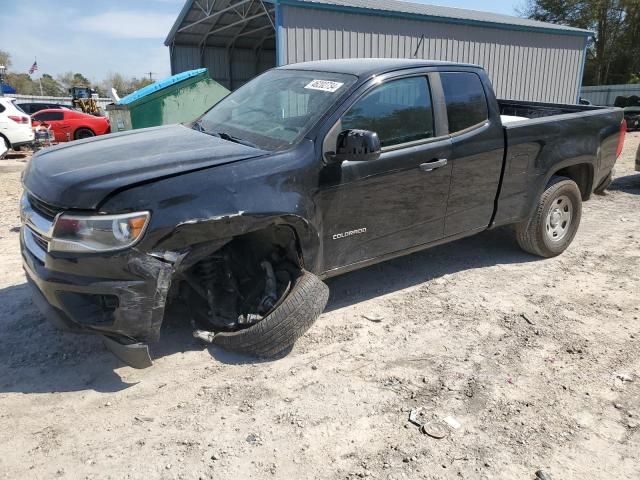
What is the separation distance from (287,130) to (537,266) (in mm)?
2998

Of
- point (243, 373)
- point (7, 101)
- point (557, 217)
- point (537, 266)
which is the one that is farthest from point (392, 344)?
point (7, 101)

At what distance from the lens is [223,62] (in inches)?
755

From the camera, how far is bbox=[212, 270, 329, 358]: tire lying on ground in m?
3.23

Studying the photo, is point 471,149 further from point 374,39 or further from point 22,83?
point 22,83

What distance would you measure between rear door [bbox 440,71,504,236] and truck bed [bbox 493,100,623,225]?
0.49ft

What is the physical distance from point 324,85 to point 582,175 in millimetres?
3187

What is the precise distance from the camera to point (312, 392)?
10.0 ft

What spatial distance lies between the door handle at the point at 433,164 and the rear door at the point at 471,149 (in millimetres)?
101

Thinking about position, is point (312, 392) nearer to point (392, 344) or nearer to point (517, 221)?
point (392, 344)

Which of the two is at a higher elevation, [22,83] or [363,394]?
[22,83]

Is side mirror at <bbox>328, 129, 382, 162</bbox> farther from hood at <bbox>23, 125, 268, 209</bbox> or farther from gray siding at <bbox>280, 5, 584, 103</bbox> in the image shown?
gray siding at <bbox>280, 5, 584, 103</bbox>

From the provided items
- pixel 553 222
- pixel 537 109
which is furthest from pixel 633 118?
pixel 553 222

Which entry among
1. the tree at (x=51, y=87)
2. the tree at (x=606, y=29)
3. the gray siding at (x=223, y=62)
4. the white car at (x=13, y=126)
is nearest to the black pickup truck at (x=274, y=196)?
the white car at (x=13, y=126)

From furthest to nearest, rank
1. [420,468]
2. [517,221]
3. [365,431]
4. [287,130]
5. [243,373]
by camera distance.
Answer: [517,221], [287,130], [243,373], [365,431], [420,468]
